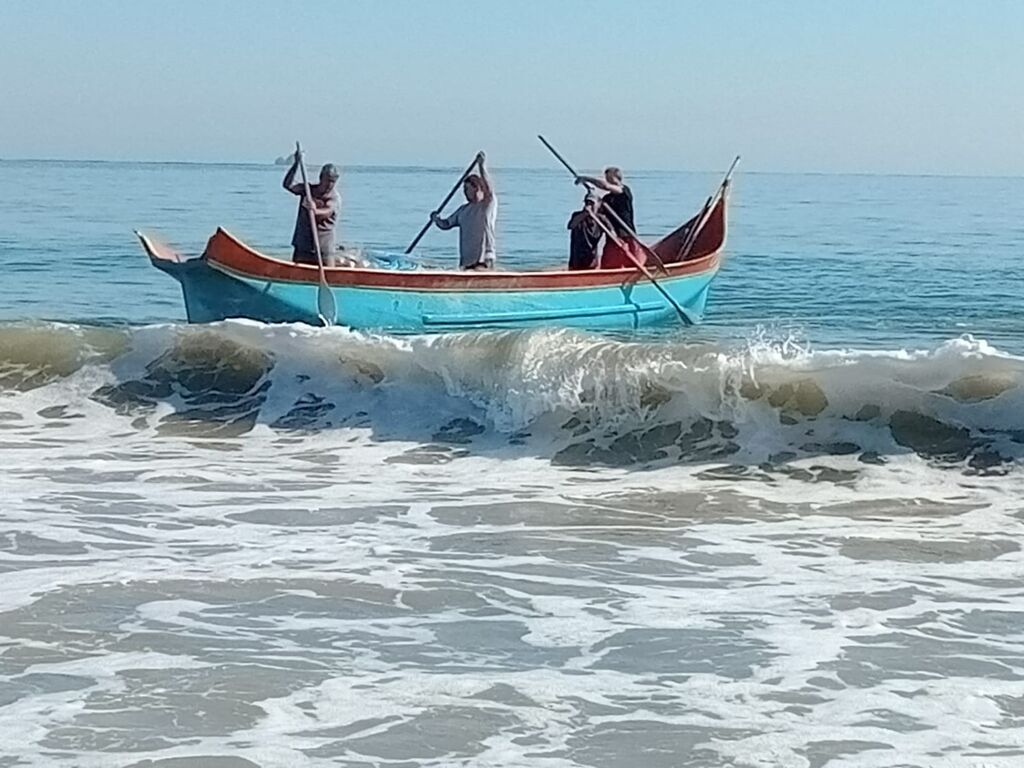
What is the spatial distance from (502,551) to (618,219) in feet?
28.8

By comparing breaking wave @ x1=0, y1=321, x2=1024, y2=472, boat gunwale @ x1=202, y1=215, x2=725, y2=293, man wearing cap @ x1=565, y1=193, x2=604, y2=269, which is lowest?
breaking wave @ x1=0, y1=321, x2=1024, y2=472

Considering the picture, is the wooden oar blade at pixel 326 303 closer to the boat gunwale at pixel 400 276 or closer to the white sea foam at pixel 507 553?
the boat gunwale at pixel 400 276

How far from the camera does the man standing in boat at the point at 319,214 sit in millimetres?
14508

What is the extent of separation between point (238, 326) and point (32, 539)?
581 cm

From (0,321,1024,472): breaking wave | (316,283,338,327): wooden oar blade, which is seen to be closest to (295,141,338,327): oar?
(316,283,338,327): wooden oar blade

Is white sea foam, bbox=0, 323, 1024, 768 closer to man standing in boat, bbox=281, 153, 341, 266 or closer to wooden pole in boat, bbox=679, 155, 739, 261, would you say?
man standing in boat, bbox=281, 153, 341, 266

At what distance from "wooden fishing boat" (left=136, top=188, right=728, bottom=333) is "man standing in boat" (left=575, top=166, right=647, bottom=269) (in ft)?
1.03

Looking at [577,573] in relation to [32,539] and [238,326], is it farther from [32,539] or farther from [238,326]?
[238,326]

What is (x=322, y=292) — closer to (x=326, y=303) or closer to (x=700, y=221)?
(x=326, y=303)

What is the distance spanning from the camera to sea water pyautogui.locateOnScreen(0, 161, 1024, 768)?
5.23m

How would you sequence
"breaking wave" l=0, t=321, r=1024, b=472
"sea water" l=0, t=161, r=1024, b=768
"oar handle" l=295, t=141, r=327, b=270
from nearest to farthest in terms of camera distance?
1. "sea water" l=0, t=161, r=1024, b=768
2. "breaking wave" l=0, t=321, r=1024, b=472
3. "oar handle" l=295, t=141, r=327, b=270

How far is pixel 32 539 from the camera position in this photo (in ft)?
25.2

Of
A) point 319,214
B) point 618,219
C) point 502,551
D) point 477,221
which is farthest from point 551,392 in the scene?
point 618,219

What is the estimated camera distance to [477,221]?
15453 millimetres
